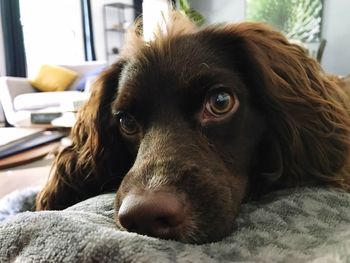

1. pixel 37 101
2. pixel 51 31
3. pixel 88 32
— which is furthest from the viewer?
pixel 88 32

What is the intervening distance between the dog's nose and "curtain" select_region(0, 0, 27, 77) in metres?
7.98

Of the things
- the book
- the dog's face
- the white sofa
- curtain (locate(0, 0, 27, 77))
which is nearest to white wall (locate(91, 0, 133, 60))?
curtain (locate(0, 0, 27, 77))

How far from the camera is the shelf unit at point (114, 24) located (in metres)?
9.66

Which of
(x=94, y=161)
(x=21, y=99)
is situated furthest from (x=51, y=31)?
(x=94, y=161)

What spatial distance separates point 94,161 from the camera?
1.39 m

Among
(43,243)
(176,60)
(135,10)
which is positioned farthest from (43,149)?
(135,10)

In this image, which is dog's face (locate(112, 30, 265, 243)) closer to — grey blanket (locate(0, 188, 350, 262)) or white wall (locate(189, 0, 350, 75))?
grey blanket (locate(0, 188, 350, 262))

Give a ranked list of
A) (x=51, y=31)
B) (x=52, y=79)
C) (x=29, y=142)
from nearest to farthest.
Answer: (x=29, y=142) → (x=52, y=79) → (x=51, y=31)

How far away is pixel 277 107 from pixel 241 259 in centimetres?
63

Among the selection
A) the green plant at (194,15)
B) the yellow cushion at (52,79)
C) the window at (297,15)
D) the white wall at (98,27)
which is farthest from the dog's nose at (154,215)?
the white wall at (98,27)

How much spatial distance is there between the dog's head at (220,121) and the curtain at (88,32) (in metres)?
8.31

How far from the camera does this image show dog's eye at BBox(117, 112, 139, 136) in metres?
1.20

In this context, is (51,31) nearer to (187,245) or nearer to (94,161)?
(94,161)

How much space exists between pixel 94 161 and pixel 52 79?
20.7ft
